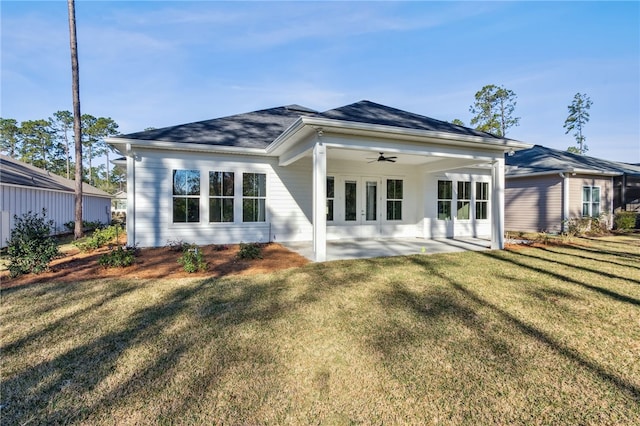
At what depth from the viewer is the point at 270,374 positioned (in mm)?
2588

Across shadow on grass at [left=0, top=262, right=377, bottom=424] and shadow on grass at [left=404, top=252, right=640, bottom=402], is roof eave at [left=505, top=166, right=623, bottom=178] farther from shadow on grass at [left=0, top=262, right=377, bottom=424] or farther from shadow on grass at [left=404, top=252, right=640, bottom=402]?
shadow on grass at [left=0, top=262, right=377, bottom=424]

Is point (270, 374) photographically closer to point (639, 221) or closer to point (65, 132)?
point (639, 221)

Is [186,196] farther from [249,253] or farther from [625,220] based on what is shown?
[625,220]

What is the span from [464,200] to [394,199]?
9.78 ft

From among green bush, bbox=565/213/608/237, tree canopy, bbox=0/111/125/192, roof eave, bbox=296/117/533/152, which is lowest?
green bush, bbox=565/213/608/237

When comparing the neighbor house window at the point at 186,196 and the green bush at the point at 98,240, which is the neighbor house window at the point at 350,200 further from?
the green bush at the point at 98,240

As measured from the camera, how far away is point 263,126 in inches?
444

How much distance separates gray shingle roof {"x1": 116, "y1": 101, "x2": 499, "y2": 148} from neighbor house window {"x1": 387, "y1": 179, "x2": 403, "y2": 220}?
2845 millimetres

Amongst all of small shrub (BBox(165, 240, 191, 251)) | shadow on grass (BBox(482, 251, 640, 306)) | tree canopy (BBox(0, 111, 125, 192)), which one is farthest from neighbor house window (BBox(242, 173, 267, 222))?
tree canopy (BBox(0, 111, 125, 192))

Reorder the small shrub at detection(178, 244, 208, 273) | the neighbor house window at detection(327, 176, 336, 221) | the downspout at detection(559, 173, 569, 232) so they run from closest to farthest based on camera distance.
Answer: the small shrub at detection(178, 244, 208, 273) → the neighbor house window at detection(327, 176, 336, 221) → the downspout at detection(559, 173, 569, 232)

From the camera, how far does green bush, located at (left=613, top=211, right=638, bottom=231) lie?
45.3ft

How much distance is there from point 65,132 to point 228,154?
48.4 meters

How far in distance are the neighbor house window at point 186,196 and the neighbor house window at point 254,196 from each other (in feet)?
4.35

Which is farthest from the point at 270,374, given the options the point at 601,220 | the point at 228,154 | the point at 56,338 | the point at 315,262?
the point at 601,220
